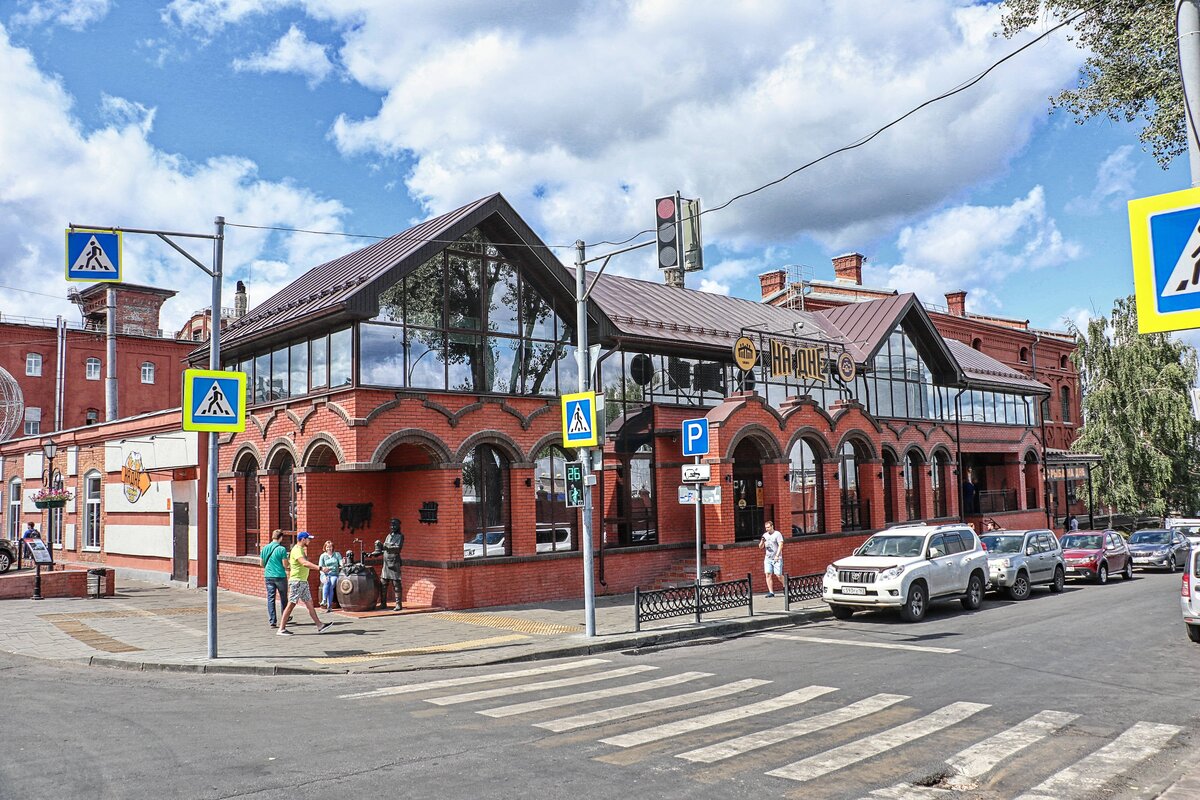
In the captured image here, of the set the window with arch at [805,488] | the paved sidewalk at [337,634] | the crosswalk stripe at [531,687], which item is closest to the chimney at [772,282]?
the window with arch at [805,488]

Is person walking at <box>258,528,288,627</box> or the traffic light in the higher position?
the traffic light

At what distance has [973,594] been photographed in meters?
19.3

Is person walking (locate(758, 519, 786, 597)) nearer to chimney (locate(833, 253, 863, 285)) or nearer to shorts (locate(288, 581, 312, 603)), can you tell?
shorts (locate(288, 581, 312, 603))

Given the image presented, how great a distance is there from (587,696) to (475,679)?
2243 mm

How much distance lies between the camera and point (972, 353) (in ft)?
127

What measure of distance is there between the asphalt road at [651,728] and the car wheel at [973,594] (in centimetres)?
506

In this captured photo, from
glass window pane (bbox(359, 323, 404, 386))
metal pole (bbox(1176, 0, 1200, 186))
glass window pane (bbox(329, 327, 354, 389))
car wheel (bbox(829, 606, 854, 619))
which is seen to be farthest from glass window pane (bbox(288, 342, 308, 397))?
metal pole (bbox(1176, 0, 1200, 186))

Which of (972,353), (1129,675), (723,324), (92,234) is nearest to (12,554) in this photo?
(92,234)

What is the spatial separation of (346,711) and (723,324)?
19110 millimetres

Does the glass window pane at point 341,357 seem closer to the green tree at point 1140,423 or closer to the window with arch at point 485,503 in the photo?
the window with arch at point 485,503

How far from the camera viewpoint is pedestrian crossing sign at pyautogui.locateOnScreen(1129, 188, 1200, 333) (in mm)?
4988

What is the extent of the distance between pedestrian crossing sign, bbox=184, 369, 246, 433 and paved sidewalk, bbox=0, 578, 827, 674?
3634mm

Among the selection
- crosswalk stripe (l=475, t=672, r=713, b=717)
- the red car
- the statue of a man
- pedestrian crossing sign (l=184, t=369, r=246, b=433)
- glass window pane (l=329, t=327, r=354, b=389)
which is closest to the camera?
crosswalk stripe (l=475, t=672, r=713, b=717)

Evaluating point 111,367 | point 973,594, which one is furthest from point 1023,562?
point 111,367
